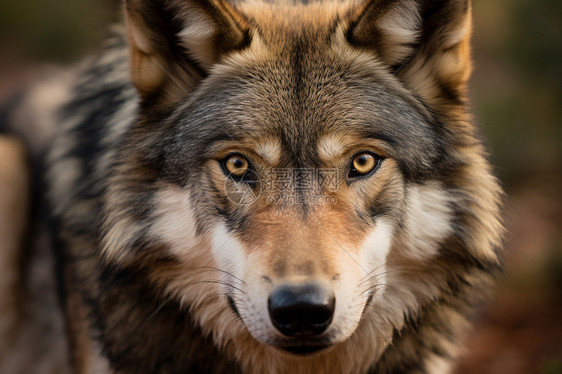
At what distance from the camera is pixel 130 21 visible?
9.16 feet

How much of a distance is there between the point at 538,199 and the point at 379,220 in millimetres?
5620

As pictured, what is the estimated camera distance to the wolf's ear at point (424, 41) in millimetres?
2801

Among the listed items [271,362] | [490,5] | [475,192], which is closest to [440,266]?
[475,192]

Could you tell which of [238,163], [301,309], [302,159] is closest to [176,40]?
[238,163]

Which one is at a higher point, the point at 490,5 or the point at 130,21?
the point at 130,21

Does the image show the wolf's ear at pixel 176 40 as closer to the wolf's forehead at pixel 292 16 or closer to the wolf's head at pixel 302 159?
the wolf's head at pixel 302 159

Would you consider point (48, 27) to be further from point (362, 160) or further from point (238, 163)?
point (362, 160)

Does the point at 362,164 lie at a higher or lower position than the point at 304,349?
higher

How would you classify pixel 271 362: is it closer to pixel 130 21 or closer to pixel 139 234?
pixel 139 234

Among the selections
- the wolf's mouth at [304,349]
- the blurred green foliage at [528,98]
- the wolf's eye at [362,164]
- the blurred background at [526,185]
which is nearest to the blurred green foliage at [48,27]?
the blurred background at [526,185]

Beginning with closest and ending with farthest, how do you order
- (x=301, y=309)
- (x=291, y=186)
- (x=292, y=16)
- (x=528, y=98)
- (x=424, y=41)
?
(x=301, y=309) → (x=291, y=186) → (x=424, y=41) → (x=292, y=16) → (x=528, y=98)

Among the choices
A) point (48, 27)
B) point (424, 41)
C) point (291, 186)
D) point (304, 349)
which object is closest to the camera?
point (304, 349)

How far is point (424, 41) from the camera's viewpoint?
2.92 metres

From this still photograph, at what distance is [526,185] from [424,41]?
5.43 metres
